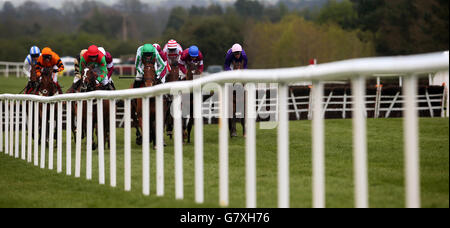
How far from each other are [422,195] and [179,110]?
226 cm

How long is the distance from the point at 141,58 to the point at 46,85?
231cm

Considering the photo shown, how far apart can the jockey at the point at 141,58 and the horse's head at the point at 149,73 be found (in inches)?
4.3

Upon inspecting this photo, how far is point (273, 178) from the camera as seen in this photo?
5566 millimetres

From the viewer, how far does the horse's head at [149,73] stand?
10.9 metres

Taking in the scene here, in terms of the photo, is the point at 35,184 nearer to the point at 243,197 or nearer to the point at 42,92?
the point at 243,197

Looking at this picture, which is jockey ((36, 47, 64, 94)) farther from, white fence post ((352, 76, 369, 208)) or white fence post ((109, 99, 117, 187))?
white fence post ((352, 76, 369, 208))

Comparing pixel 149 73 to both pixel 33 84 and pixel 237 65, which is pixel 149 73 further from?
pixel 33 84

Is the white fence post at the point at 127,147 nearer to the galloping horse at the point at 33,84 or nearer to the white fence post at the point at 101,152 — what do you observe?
the white fence post at the point at 101,152

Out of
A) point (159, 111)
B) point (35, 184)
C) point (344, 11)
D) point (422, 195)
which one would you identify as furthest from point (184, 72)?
point (344, 11)

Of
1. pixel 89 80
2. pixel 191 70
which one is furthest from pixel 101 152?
pixel 191 70

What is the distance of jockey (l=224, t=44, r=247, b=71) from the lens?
12628 millimetres

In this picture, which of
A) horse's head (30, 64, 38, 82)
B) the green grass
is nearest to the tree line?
horse's head (30, 64, 38, 82)

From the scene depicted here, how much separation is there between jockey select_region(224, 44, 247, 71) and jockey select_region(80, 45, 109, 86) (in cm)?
216
